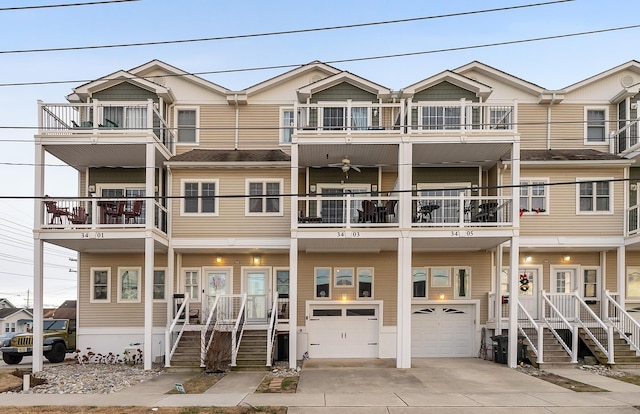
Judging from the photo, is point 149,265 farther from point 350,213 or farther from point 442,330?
point 442,330

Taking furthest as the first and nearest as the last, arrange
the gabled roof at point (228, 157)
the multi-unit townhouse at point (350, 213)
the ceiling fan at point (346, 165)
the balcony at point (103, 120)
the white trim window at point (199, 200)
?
→ the white trim window at point (199, 200), the gabled roof at point (228, 157), the multi-unit townhouse at point (350, 213), the ceiling fan at point (346, 165), the balcony at point (103, 120)

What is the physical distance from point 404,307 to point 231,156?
27.3ft

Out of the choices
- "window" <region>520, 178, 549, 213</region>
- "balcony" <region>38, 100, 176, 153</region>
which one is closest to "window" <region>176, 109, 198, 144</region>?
"balcony" <region>38, 100, 176, 153</region>

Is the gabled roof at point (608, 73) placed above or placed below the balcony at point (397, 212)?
above

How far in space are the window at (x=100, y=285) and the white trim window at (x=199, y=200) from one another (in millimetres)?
3834

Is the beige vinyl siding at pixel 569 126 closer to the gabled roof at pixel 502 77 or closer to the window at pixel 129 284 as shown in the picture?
the gabled roof at pixel 502 77

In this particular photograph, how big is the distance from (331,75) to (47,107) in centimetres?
987

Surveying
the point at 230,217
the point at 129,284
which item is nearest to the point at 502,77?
the point at 230,217

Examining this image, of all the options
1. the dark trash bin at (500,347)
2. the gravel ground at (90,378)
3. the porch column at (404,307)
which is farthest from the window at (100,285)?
the dark trash bin at (500,347)

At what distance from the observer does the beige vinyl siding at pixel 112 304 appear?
19.1 m

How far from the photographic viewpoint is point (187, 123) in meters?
20.3

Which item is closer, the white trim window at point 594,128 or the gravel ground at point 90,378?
the gravel ground at point 90,378

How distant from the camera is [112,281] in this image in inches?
764

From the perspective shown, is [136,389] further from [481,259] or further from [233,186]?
[481,259]
